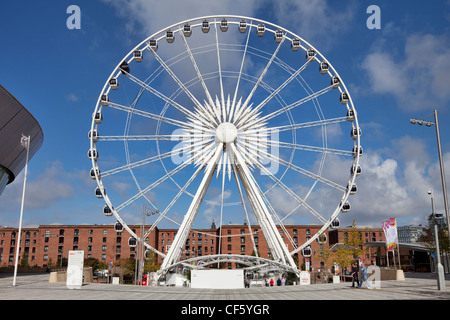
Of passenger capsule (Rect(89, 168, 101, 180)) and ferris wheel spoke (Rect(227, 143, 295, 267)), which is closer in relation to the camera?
ferris wheel spoke (Rect(227, 143, 295, 267))

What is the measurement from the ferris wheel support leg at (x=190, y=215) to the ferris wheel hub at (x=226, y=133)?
2.31ft

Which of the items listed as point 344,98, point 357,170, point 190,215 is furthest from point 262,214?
point 344,98

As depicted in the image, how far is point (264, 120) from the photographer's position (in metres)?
34.1

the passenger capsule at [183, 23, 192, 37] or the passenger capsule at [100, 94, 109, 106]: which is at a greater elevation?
the passenger capsule at [183, 23, 192, 37]

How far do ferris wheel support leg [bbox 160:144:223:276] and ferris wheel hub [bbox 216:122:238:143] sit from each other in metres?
0.71

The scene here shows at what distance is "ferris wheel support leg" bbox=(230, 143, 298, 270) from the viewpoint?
32.7 meters

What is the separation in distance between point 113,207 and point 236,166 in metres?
10.6

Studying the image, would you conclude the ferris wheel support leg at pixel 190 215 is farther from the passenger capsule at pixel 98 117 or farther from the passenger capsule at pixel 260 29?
the passenger capsule at pixel 260 29

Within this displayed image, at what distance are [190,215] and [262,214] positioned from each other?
5828 millimetres

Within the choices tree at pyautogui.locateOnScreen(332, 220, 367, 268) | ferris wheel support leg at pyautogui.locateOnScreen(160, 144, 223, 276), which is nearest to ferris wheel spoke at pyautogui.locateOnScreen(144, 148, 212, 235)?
ferris wheel support leg at pyautogui.locateOnScreen(160, 144, 223, 276)

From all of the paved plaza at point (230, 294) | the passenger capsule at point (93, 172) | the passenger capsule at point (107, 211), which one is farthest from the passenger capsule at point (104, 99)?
the paved plaza at point (230, 294)

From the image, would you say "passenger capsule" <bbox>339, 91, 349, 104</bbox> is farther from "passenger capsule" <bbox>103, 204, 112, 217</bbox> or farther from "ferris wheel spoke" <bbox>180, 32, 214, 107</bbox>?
"passenger capsule" <bbox>103, 204, 112, 217</bbox>
